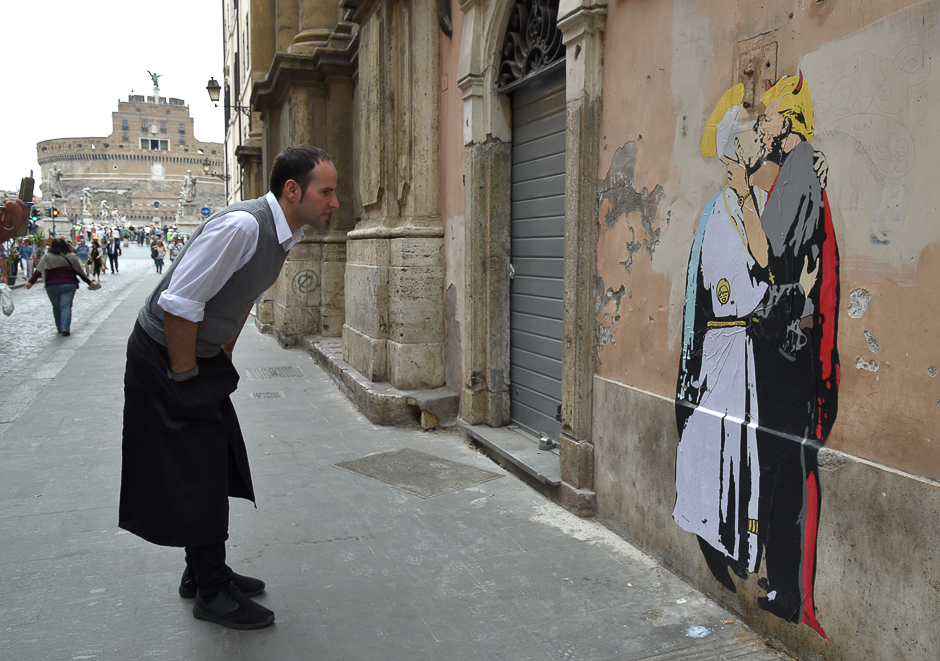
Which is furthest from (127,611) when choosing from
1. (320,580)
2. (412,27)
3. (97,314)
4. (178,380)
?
(97,314)

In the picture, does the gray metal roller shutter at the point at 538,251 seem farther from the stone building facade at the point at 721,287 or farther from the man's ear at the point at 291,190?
the man's ear at the point at 291,190

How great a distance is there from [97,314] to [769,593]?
16918 mm

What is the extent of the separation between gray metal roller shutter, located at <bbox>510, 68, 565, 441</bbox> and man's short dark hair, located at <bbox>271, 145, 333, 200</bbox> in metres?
2.40

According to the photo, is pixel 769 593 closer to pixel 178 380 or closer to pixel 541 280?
pixel 178 380

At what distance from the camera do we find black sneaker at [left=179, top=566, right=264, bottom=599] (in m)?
3.30

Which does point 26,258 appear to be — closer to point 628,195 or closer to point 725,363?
point 628,195

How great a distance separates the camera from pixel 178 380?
2832 mm

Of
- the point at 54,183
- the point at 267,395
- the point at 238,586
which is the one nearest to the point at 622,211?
the point at 238,586

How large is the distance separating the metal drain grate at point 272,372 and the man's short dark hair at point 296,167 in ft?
22.0

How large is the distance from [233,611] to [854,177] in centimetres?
290

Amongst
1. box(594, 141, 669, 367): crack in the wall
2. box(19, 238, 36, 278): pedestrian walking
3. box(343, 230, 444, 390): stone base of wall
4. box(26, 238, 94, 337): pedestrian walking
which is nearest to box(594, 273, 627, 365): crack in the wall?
box(594, 141, 669, 367): crack in the wall

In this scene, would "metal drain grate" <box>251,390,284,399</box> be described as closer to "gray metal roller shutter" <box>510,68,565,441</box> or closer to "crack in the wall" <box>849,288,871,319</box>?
"gray metal roller shutter" <box>510,68,565,441</box>

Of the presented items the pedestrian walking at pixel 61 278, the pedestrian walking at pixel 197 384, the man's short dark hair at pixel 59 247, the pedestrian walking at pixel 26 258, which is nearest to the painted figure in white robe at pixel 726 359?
the pedestrian walking at pixel 197 384

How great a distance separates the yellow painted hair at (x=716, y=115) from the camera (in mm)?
3105
